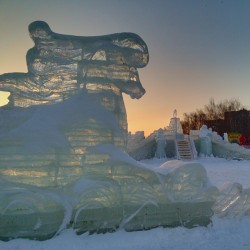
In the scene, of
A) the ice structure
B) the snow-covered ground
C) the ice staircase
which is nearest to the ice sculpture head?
the ice structure

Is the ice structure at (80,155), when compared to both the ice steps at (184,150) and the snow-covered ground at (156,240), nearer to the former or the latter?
the snow-covered ground at (156,240)

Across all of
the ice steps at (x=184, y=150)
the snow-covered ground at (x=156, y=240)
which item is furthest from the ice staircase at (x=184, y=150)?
the snow-covered ground at (x=156, y=240)

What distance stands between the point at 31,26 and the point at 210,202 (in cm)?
369

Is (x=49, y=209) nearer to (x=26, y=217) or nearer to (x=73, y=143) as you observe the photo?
(x=26, y=217)

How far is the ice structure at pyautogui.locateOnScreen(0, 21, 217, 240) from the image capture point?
4.14 m

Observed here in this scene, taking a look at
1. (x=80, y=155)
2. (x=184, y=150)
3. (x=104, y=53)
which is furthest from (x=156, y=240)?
(x=184, y=150)

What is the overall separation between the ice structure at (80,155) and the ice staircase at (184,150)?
42.0 feet

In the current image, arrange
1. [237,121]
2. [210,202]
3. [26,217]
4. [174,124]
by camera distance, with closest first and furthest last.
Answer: [26,217], [210,202], [174,124], [237,121]

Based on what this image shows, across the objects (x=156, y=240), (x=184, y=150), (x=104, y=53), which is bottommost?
(x=156, y=240)

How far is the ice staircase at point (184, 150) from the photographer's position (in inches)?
685

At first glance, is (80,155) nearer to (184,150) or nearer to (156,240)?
(156,240)

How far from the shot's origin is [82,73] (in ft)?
15.8

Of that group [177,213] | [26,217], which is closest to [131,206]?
[177,213]

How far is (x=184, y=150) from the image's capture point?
59.2 feet
